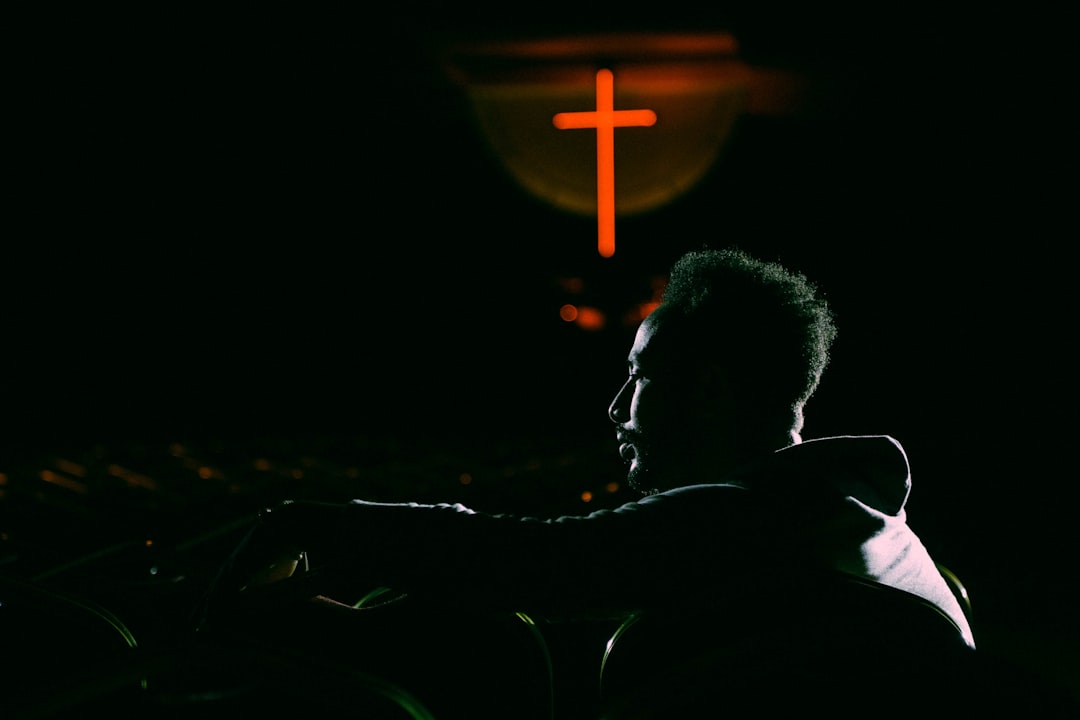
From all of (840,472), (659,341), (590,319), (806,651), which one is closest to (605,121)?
(590,319)

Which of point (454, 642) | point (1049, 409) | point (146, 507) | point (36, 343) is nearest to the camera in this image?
point (454, 642)

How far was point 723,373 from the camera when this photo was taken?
111cm

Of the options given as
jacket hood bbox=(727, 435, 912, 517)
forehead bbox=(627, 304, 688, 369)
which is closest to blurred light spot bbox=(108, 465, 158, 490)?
forehead bbox=(627, 304, 688, 369)

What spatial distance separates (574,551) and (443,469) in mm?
4506

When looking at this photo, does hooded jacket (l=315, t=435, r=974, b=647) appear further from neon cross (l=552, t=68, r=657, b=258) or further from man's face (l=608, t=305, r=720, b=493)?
neon cross (l=552, t=68, r=657, b=258)

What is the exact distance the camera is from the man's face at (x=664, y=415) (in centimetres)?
112

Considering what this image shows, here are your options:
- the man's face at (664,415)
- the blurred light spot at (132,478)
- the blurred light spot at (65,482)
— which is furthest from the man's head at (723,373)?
the blurred light spot at (65,482)

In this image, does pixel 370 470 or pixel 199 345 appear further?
pixel 199 345

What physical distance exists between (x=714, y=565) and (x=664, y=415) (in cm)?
33

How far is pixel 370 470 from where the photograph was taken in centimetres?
531

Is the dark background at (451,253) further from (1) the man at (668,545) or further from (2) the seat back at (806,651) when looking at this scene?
(2) the seat back at (806,651)

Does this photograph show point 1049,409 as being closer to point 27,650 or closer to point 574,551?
point 574,551

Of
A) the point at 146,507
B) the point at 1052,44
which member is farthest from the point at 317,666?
the point at 1052,44

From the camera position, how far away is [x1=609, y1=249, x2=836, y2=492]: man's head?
1.11 meters
